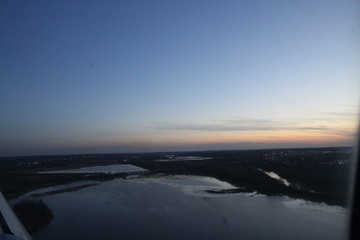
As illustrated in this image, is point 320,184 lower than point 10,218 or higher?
lower

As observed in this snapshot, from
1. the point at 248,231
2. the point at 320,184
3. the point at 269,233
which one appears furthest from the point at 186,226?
the point at 320,184

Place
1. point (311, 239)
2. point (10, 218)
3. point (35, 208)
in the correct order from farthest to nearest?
point (35, 208), point (311, 239), point (10, 218)

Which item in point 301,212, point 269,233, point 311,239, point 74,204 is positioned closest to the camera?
point 311,239

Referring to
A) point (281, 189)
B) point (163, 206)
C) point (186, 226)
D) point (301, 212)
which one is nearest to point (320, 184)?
point (281, 189)

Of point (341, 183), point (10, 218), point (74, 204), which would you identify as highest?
point (10, 218)

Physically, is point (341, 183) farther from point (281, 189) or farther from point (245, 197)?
point (245, 197)

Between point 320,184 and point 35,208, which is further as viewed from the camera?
point 320,184
